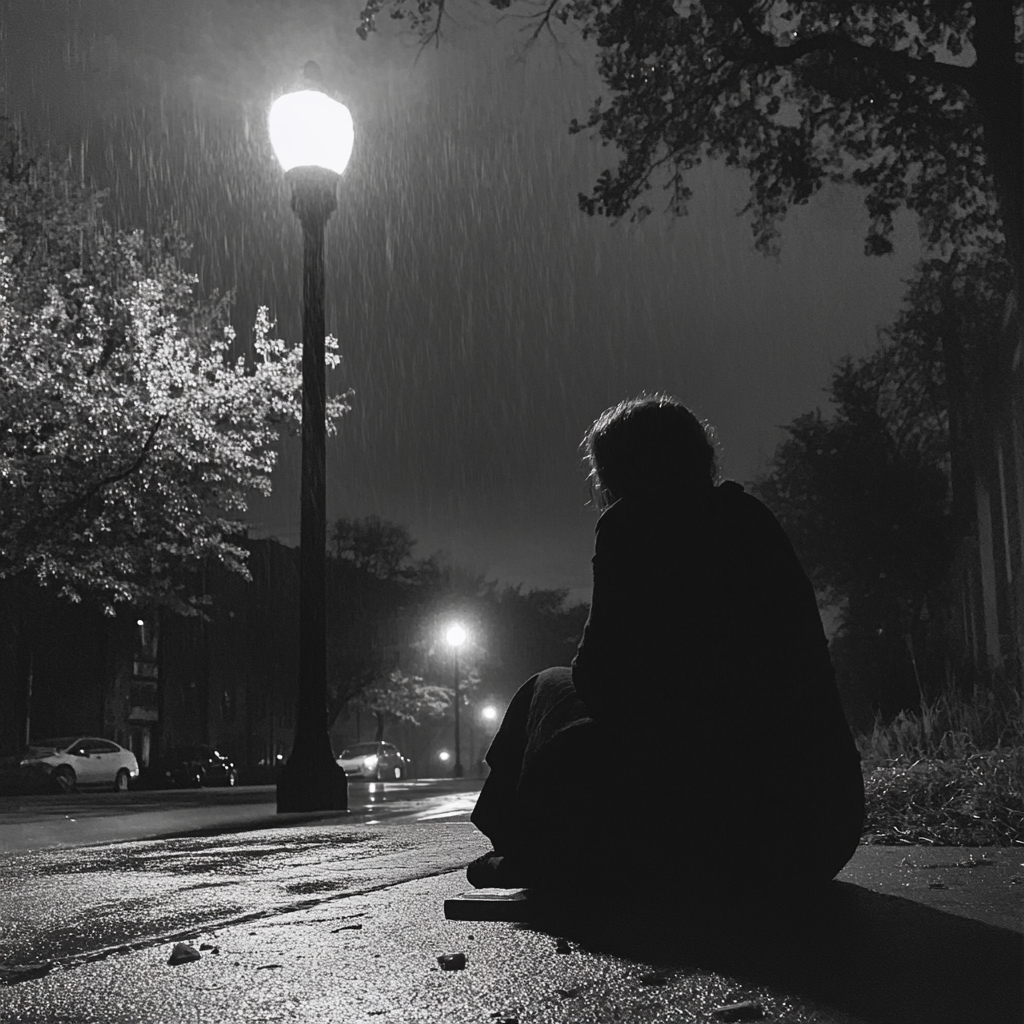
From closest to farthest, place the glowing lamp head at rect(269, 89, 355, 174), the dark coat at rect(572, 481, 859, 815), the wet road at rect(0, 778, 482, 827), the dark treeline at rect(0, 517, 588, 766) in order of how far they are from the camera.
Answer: the dark coat at rect(572, 481, 859, 815) → the glowing lamp head at rect(269, 89, 355, 174) → the wet road at rect(0, 778, 482, 827) → the dark treeline at rect(0, 517, 588, 766)

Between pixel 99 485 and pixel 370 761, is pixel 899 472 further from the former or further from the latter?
pixel 370 761

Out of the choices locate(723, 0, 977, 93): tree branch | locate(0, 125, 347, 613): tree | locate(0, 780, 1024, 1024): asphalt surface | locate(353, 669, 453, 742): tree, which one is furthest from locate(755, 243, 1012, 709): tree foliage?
locate(353, 669, 453, 742): tree

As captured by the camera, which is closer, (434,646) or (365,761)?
(365,761)

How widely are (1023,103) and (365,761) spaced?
122ft

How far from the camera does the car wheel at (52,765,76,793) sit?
27703mm

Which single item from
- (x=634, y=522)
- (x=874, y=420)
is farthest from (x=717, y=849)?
(x=874, y=420)

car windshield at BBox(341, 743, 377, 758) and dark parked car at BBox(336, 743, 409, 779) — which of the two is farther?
car windshield at BBox(341, 743, 377, 758)

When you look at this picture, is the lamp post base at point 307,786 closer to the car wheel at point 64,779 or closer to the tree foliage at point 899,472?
the tree foliage at point 899,472

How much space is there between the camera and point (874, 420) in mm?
28453

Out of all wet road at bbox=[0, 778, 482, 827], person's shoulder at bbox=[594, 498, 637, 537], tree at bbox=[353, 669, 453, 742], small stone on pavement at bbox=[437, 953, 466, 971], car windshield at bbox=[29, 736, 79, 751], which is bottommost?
wet road at bbox=[0, 778, 482, 827]

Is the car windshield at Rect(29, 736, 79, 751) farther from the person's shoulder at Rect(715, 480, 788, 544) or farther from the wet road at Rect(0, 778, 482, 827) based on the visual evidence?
the person's shoulder at Rect(715, 480, 788, 544)

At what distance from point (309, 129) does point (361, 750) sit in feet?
117

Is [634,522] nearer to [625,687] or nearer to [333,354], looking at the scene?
[625,687]

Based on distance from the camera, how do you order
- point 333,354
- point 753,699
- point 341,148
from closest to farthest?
1. point 753,699
2. point 341,148
3. point 333,354
